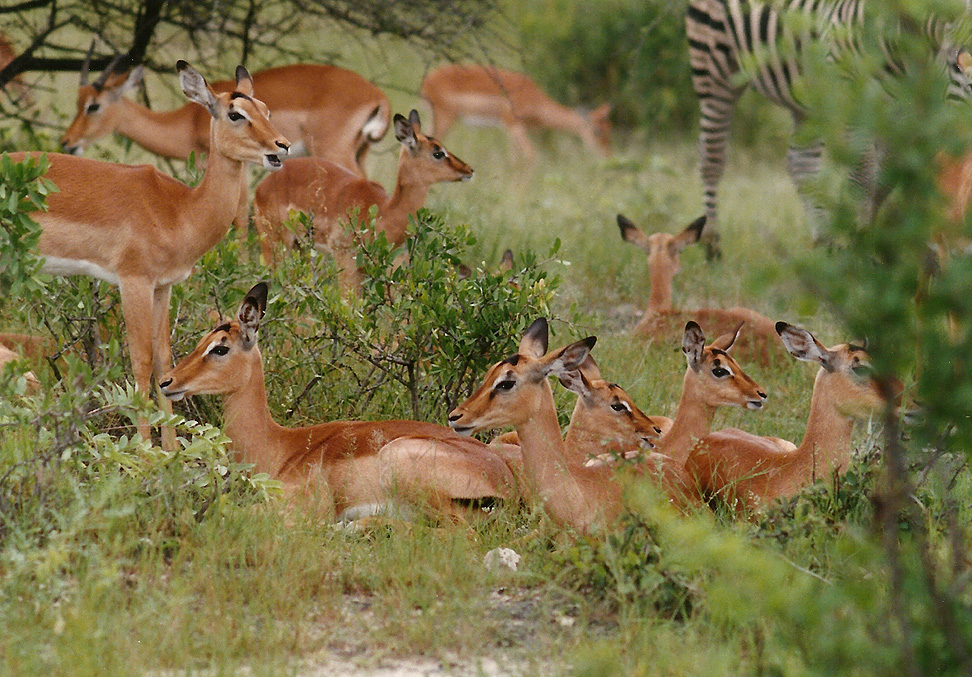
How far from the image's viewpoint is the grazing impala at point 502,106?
14008mm

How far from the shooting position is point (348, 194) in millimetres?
6793

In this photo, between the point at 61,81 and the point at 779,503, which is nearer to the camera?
the point at 779,503

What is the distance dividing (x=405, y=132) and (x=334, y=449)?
2.62m

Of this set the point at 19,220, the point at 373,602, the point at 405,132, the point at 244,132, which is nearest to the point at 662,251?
the point at 405,132

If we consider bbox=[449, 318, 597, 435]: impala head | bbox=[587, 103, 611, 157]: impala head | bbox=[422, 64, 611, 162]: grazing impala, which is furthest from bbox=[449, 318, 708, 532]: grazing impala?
bbox=[422, 64, 611, 162]: grazing impala

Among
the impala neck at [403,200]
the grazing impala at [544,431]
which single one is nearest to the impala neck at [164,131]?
the impala neck at [403,200]

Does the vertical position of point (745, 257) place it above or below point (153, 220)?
below

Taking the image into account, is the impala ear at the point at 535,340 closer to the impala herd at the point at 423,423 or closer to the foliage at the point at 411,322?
the impala herd at the point at 423,423

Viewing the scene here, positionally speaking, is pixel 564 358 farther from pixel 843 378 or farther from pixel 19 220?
pixel 19 220

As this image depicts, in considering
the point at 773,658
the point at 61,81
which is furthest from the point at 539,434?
the point at 61,81

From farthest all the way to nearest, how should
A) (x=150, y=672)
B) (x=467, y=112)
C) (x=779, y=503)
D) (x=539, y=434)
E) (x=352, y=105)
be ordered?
(x=467, y=112) < (x=352, y=105) < (x=539, y=434) < (x=779, y=503) < (x=150, y=672)

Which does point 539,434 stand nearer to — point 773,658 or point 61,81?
point 773,658

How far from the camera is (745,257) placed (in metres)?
8.49

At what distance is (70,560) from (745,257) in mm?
5802
